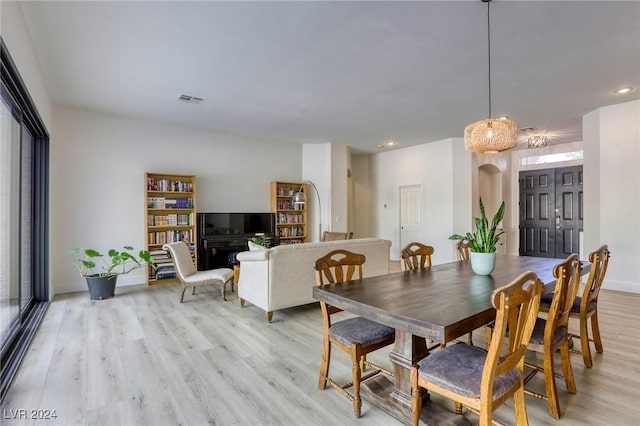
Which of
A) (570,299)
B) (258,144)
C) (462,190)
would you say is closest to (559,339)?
(570,299)

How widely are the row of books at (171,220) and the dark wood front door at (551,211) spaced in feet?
Answer: 25.3

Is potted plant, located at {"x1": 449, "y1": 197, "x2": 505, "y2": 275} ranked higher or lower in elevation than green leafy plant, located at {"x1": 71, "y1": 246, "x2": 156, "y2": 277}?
higher

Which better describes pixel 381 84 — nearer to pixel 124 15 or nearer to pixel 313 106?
pixel 313 106

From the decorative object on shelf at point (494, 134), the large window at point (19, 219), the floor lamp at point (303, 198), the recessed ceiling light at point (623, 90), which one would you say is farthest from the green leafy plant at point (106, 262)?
the recessed ceiling light at point (623, 90)

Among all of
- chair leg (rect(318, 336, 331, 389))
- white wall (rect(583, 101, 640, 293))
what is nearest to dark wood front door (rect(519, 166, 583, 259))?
white wall (rect(583, 101, 640, 293))

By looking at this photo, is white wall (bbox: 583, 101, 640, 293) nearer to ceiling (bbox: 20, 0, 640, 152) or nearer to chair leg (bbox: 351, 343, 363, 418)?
ceiling (bbox: 20, 0, 640, 152)

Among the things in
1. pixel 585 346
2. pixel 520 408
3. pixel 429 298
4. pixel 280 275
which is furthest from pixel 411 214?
pixel 520 408

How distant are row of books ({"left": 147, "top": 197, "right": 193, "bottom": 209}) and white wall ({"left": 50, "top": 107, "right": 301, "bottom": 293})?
0.22 meters

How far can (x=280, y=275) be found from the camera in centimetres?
351

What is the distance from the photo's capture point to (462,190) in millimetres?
6906

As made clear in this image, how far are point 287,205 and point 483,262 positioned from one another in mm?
5152

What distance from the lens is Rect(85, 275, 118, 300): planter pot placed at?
4395 mm

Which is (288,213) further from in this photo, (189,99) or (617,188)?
(617,188)

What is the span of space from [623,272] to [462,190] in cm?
292
